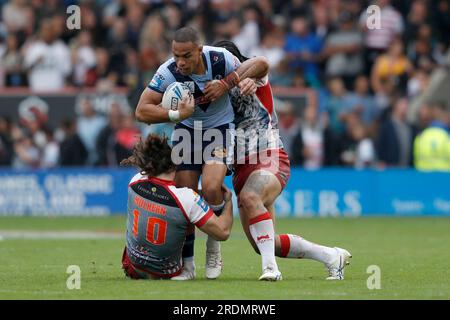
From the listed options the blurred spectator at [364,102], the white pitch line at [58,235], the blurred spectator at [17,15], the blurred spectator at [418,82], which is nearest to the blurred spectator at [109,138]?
the blurred spectator at [17,15]

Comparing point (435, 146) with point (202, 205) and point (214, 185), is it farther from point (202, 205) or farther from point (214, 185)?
point (202, 205)

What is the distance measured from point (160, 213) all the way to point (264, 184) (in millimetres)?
1138

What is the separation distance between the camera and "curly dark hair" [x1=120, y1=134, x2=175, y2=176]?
10.9 metres

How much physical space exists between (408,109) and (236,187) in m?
14.9

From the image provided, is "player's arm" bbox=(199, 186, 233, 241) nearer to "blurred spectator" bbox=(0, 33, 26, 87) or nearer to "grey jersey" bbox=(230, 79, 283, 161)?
"grey jersey" bbox=(230, 79, 283, 161)

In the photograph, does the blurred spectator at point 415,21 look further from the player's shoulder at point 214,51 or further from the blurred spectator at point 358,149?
the player's shoulder at point 214,51

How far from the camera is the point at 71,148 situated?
80.6ft

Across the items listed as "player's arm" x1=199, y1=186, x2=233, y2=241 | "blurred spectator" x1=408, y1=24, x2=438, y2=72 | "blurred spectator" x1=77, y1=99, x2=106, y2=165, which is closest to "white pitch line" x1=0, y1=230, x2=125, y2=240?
"blurred spectator" x1=77, y1=99, x2=106, y2=165

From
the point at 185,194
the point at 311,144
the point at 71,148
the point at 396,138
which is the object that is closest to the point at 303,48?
the point at 311,144

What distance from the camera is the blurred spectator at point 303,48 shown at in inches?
1018

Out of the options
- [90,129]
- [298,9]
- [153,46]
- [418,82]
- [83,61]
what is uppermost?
[298,9]

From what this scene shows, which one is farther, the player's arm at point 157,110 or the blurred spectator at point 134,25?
the blurred spectator at point 134,25

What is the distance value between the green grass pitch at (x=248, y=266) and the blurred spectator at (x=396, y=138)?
9.92 feet

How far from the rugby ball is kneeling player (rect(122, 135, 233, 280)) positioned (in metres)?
0.33
